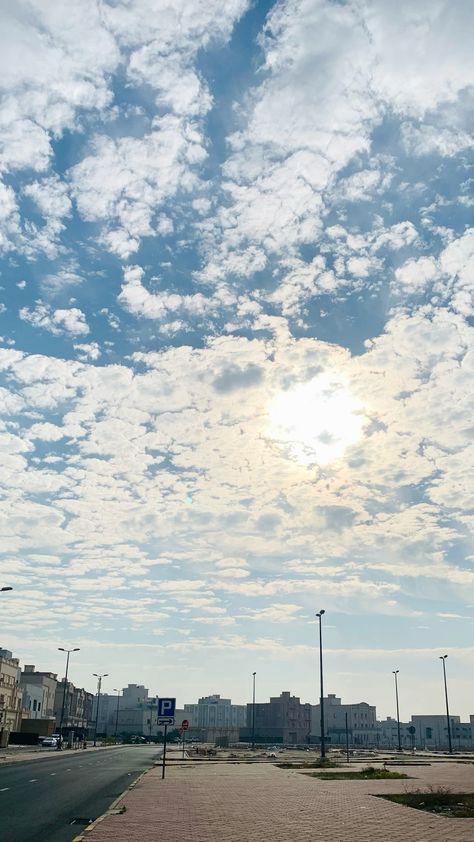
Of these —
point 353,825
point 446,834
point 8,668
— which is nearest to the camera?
point 446,834

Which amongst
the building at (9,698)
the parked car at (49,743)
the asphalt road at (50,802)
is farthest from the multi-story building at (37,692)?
the asphalt road at (50,802)

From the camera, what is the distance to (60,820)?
20000mm

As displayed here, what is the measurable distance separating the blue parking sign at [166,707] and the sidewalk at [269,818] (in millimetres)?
4374

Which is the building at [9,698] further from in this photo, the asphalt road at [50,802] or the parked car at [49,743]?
the asphalt road at [50,802]

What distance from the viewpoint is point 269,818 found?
20422 mm

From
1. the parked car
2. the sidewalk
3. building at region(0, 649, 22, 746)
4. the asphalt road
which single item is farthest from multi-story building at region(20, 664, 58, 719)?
the sidewalk

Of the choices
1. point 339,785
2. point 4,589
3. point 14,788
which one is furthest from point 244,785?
point 4,589

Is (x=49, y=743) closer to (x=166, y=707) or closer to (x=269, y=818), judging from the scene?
(x=166, y=707)

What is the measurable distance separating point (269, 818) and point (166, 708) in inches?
687

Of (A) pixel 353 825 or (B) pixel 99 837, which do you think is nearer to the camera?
(B) pixel 99 837

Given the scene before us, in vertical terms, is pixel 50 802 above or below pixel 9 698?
below

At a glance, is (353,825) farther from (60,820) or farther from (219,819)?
(60,820)

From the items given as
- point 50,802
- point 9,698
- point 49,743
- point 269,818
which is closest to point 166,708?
point 50,802

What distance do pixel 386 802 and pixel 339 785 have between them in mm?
9870
